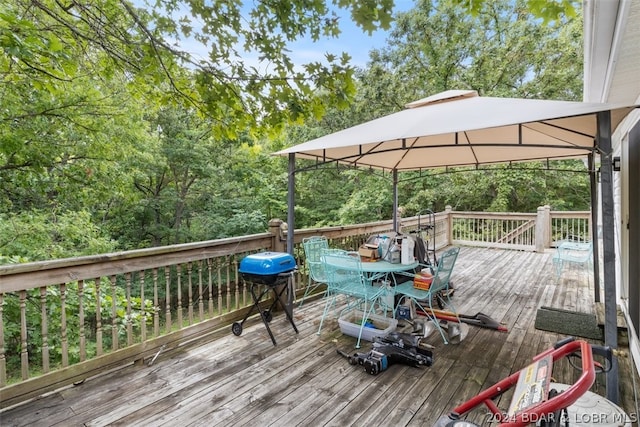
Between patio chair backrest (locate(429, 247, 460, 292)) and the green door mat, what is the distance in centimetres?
129

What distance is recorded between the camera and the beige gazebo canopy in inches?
98.7

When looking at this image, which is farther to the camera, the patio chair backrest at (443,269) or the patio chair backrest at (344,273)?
the patio chair backrest at (344,273)

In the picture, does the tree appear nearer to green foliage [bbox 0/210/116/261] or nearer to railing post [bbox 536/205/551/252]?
green foliage [bbox 0/210/116/261]

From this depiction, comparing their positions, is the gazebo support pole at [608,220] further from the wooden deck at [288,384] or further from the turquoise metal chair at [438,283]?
the turquoise metal chair at [438,283]

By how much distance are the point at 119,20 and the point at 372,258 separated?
11.0 feet

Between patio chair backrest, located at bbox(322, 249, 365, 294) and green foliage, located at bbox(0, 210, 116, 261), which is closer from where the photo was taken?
patio chair backrest, located at bbox(322, 249, 365, 294)

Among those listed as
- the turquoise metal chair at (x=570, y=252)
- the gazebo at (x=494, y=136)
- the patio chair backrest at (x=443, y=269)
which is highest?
the gazebo at (x=494, y=136)

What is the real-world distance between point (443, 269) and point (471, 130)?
1.40 metres

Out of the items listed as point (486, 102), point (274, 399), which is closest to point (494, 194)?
point (486, 102)

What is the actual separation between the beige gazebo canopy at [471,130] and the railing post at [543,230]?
140 inches

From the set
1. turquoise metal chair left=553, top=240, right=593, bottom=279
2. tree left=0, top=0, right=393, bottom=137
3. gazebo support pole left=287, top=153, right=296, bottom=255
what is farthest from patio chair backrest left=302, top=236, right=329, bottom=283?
turquoise metal chair left=553, top=240, right=593, bottom=279

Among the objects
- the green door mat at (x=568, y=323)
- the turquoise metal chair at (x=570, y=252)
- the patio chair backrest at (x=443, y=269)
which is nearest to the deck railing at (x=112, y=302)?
the patio chair backrest at (x=443, y=269)

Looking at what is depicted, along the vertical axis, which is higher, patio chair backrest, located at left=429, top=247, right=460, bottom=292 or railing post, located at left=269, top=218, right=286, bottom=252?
railing post, located at left=269, top=218, right=286, bottom=252

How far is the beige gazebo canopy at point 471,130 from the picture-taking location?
251 cm
